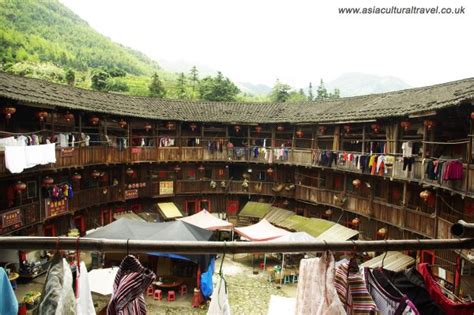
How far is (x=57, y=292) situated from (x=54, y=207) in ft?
63.9

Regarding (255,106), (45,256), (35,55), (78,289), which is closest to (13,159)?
(45,256)

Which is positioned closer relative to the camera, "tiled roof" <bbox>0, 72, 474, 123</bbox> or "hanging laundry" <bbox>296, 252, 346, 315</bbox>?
"hanging laundry" <bbox>296, 252, 346, 315</bbox>

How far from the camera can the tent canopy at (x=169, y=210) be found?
93.0 ft

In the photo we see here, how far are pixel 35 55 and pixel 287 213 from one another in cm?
5774

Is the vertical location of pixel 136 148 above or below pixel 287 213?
above

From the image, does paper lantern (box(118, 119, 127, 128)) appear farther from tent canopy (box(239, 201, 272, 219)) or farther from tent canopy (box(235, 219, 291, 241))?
tent canopy (box(239, 201, 272, 219))

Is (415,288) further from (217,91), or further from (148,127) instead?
(217,91)

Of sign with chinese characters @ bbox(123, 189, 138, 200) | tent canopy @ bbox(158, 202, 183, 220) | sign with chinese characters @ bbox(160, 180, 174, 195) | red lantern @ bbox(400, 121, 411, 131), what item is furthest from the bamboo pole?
sign with chinese characters @ bbox(160, 180, 174, 195)

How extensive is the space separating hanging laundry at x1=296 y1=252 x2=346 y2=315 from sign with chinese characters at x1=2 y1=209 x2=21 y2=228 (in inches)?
669

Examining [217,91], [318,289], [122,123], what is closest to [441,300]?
[318,289]

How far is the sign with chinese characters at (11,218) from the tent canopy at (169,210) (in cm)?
1259

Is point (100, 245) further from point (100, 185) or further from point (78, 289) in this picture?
point (100, 185)

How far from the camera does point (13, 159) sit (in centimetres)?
1491

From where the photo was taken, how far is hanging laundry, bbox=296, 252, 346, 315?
299cm
